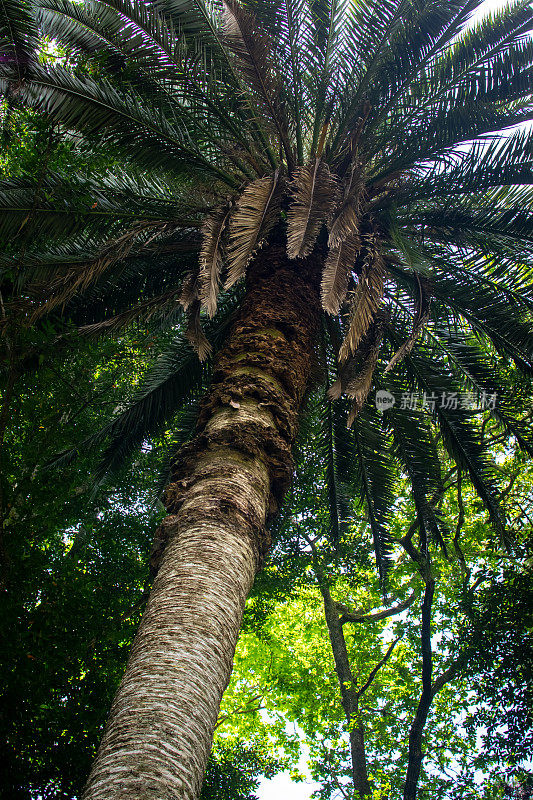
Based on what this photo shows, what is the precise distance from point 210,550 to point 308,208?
303 cm

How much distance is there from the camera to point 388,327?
16.9ft

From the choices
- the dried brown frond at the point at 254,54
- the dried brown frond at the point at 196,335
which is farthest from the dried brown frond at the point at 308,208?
the dried brown frond at the point at 196,335

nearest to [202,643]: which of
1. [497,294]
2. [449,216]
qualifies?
[497,294]

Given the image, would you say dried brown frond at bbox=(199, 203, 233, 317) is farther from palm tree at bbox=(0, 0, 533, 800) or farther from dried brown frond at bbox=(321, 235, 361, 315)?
dried brown frond at bbox=(321, 235, 361, 315)

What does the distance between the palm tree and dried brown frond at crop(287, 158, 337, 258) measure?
2 cm

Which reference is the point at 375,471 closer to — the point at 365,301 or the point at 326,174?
the point at 365,301

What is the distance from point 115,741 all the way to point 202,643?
1.69 feet

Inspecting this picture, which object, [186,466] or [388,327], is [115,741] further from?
[388,327]

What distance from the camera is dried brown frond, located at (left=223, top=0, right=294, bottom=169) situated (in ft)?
15.0

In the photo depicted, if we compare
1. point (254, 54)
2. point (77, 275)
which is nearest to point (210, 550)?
point (77, 275)

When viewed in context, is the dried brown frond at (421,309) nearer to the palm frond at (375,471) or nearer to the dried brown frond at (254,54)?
the palm frond at (375,471)

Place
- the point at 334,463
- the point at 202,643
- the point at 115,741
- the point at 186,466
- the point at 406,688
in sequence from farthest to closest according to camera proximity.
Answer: the point at 406,688, the point at 334,463, the point at 186,466, the point at 202,643, the point at 115,741

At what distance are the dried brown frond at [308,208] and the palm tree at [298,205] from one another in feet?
0.08

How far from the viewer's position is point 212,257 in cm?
429
